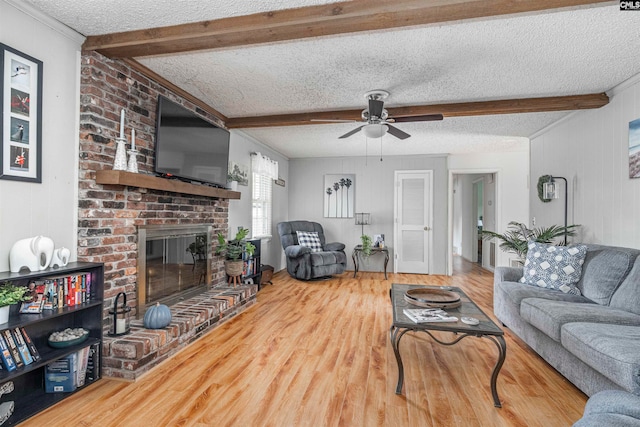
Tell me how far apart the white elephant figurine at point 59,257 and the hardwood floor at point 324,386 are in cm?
83

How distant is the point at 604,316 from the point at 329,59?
2705 mm

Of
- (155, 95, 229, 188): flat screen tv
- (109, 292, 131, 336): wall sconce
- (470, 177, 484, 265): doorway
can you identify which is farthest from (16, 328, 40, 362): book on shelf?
(470, 177, 484, 265): doorway

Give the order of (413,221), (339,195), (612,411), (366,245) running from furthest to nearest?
(339,195)
(413,221)
(366,245)
(612,411)

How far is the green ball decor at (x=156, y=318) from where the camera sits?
255 centimetres

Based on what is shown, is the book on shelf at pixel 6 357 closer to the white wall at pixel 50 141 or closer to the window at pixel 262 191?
the white wall at pixel 50 141

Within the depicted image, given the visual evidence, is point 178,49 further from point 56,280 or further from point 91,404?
point 91,404

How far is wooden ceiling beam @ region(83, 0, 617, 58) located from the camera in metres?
1.85

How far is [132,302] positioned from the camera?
275 centimetres

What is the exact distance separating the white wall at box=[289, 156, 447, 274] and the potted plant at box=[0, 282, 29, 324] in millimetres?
5316

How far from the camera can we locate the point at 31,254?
193 centimetres

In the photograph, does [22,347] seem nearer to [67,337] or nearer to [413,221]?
[67,337]

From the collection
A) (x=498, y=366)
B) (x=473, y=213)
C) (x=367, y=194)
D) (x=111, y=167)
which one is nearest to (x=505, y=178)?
(x=473, y=213)

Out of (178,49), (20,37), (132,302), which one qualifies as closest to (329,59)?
(178,49)

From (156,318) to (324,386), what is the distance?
1.41 metres
